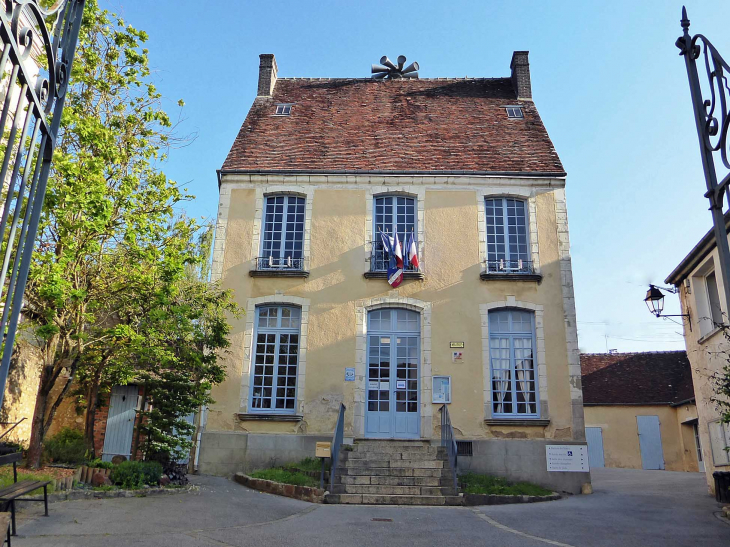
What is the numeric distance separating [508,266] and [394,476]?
17.0ft

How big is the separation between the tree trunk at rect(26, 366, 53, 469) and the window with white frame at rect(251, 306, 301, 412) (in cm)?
427

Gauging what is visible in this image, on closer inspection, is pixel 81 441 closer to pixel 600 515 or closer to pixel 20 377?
pixel 20 377

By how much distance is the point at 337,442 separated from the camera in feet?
35.7

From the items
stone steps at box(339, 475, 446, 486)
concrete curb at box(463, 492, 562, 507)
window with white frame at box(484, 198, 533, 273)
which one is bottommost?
concrete curb at box(463, 492, 562, 507)

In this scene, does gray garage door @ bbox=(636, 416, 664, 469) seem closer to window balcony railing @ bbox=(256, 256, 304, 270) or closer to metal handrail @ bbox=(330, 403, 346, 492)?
metal handrail @ bbox=(330, 403, 346, 492)

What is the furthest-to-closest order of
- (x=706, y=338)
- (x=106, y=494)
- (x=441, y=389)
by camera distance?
(x=441, y=389) < (x=706, y=338) < (x=106, y=494)

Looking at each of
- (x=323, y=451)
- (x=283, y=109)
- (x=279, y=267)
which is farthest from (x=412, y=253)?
(x=283, y=109)

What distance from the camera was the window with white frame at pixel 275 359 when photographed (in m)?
12.5

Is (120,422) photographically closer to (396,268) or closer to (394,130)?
(396,268)

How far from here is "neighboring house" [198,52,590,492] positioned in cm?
1217

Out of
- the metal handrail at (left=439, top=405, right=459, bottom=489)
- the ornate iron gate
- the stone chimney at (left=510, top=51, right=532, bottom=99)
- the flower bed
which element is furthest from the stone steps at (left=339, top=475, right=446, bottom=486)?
the stone chimney at (left=510, top=51, right=532, bottom=99)

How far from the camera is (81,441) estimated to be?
432 inches

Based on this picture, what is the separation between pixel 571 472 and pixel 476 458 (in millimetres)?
1806

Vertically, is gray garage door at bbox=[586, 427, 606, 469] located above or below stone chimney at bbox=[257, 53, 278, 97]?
below
